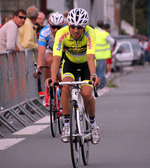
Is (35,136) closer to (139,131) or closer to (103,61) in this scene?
(139,131)

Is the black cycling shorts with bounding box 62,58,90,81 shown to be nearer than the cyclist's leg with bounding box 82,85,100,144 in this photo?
No

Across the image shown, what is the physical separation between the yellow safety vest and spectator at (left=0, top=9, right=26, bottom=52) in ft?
20.2

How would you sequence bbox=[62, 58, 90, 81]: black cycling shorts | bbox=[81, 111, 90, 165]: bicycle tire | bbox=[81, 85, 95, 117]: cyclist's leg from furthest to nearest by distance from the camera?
bbox=[62, 58, 90, 81]: black cycling shorts, bbox=[81, 85, 95, 117]: cyclist's leg, bbox=[81, 111, 90, 165]: bicycle tire

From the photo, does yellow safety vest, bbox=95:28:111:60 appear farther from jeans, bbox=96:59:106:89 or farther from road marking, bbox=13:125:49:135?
road marking, bbox=13:125:49:135

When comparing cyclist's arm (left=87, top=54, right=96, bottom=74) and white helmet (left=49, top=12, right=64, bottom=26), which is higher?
white helmet (left=49, top=12, right=64, bottom=26)

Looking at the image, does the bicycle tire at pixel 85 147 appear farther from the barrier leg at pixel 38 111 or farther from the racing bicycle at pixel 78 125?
the barrier leg at pixel 38 111

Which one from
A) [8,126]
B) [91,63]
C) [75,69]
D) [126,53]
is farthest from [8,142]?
[126,53]

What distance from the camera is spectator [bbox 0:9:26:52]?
12.0 m

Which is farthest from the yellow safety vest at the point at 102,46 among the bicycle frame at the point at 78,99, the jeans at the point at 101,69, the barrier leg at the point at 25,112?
the bicycle frame at the point at 78,99

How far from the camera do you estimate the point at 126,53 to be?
108 ft

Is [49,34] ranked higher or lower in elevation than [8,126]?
higher

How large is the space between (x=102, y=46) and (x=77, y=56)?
10.5 meters

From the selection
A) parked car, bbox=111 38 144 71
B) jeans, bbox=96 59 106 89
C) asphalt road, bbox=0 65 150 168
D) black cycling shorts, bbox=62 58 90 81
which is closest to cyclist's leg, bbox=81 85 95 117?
black cycling shorts, bbox=62 58 90 81

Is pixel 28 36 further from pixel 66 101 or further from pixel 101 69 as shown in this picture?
pixel 66 101
